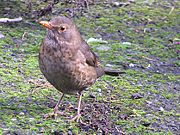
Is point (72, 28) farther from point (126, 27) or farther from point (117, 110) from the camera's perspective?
point (126, 27)

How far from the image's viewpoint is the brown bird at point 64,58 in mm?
4738

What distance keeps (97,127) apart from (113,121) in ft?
0.98

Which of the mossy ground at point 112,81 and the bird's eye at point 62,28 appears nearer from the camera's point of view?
the bird's eye at point 62,28

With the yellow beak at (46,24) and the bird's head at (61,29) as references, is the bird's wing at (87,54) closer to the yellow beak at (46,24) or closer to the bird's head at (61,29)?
the bird's head at (61,29)

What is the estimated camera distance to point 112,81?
629cm

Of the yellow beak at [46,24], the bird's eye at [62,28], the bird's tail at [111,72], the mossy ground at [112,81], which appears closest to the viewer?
the yellow beak at [46,24]

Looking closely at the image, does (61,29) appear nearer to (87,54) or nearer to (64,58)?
(64,58)

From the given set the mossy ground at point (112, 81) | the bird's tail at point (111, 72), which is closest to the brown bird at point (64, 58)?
the mossy ground at point (112, 81)

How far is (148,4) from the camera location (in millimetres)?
9719

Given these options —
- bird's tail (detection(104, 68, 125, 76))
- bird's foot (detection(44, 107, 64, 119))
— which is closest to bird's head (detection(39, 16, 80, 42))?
bird's foot (detection(44, 107, 64, 119))

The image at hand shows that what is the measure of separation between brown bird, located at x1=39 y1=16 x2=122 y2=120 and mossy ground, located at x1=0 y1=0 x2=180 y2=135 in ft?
1.05

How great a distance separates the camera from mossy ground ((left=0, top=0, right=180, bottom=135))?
4.99 metres

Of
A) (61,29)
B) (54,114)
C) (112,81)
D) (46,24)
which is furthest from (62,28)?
(112,81)

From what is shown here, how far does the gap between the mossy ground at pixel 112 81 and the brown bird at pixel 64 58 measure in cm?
32
